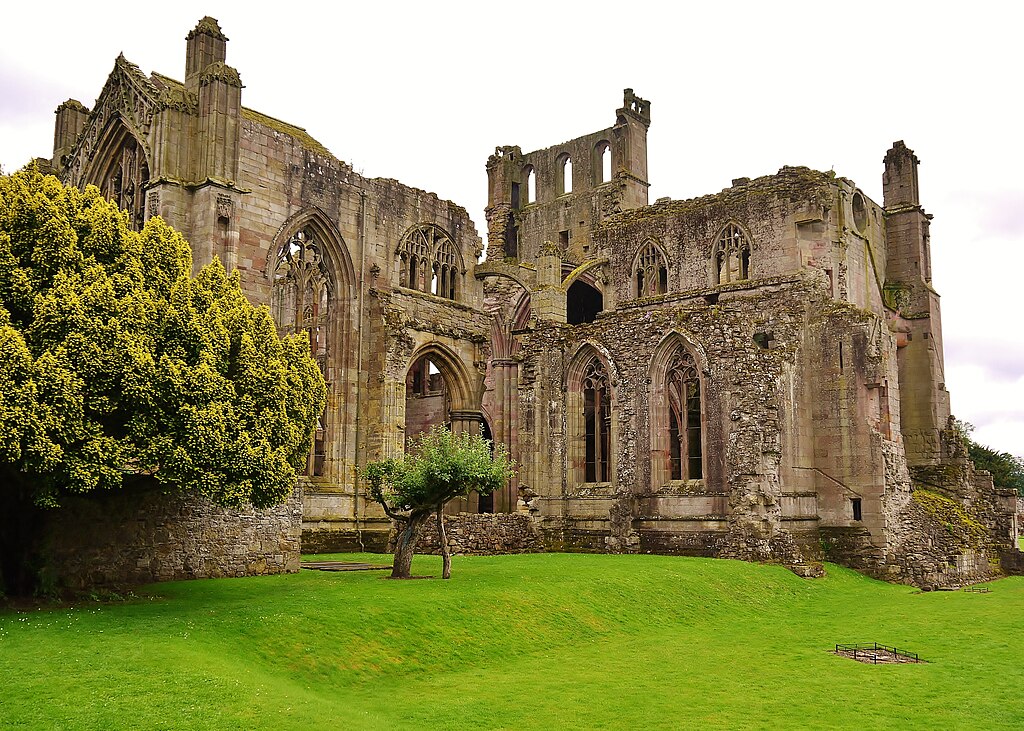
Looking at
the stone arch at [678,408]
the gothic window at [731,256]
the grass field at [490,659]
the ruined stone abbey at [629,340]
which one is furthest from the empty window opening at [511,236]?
the grass field at [490,659]

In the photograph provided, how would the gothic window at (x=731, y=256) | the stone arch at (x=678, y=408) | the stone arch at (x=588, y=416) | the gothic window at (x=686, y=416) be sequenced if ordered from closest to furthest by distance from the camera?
the stone arch at (x=678, y=408)
the gothic window at (x=686, y=416)
the stone arch at (x=588, y=416)
the gothic window at (x=731, y=256)

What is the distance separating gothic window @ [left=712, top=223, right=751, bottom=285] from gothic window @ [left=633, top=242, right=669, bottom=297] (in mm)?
1843

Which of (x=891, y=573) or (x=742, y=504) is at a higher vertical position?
(x=742, y=504)

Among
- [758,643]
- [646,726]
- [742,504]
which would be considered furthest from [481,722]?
[742,504]

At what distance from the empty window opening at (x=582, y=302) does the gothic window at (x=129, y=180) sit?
19714mm

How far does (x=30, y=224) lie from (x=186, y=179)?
1205 cm

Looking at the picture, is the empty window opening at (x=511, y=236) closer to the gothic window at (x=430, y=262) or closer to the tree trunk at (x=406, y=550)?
the gothic window at (x=430, y=262)

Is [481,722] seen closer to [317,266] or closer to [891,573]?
[891,573]

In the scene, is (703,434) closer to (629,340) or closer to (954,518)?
(629,340)

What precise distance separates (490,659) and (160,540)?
7.25 m

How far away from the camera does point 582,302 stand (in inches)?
1672

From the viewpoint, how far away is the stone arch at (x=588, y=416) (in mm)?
30438

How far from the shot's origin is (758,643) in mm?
16641

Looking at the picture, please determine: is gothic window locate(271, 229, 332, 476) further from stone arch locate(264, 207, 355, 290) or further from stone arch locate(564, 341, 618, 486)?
stone arch locate(564, 341, 618, 486)
